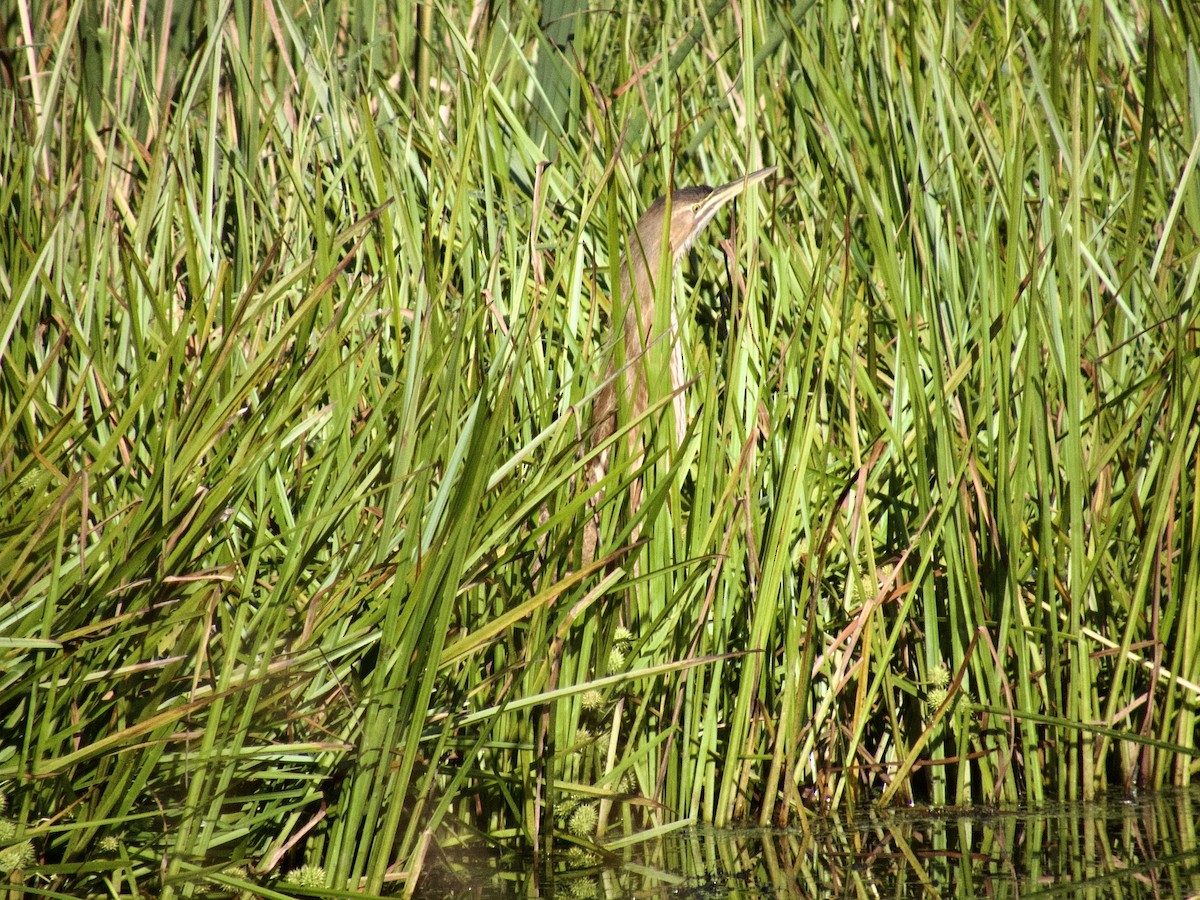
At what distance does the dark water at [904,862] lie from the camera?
154 cm

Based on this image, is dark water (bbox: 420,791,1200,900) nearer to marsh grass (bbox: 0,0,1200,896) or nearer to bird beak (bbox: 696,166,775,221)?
marsh grass (bbox: 0,0,1200,896)

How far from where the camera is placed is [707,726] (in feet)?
5.79

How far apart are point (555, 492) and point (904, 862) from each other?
72 centimetres

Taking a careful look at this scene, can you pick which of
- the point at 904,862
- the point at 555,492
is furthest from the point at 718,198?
the point at 904,862

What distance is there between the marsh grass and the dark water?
6cm

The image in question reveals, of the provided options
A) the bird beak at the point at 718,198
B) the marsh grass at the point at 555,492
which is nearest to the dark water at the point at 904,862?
the marsh grass at the point at 555,492

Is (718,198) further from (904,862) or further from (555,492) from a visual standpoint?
(904,862)

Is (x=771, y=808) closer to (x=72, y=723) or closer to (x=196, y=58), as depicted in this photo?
(x=72, y=723)

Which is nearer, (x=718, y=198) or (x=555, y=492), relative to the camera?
(x=555, y=492)

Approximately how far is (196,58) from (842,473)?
155 centimetres

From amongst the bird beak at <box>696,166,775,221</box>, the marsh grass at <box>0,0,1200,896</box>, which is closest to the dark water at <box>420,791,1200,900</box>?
the marsh grass at <box>0,0,1200,896</box>

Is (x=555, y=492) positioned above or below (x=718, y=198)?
below

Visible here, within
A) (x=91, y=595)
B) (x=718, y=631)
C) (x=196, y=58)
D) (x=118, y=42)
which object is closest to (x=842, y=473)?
(x=718, y=631)

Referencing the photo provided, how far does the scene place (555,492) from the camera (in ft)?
5.61
